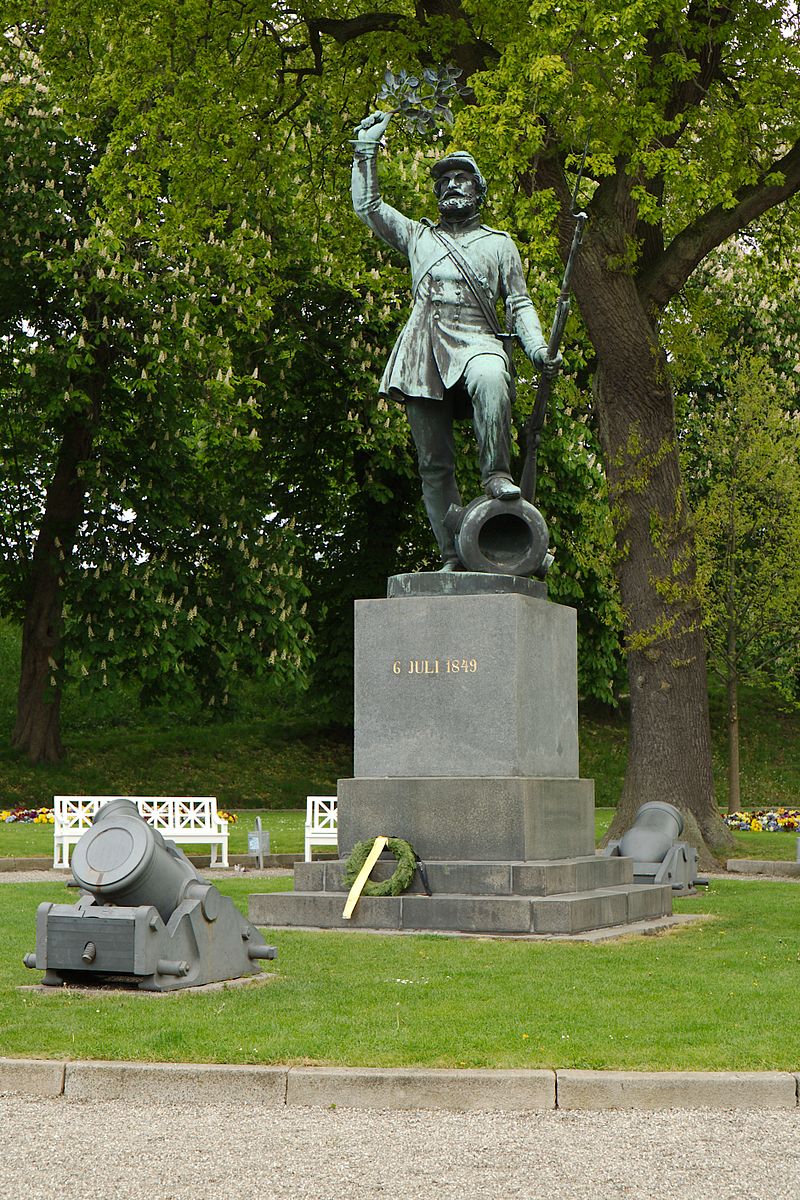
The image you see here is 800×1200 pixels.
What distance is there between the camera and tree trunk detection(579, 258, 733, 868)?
17.6 metres

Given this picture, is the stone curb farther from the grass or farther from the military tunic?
the grass

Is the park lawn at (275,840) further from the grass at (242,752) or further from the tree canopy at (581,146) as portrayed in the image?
the grass at (242,752)

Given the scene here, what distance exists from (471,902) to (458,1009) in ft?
8.99

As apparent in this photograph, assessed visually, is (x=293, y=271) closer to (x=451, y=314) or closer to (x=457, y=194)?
(x=457, y=194)

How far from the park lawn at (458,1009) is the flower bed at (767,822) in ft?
41.9

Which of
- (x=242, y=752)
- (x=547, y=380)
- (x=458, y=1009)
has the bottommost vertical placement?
(x=458, y=1009)

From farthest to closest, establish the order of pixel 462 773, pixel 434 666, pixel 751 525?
pixel 751 525 → pixel 434 666 → pixel 462 773

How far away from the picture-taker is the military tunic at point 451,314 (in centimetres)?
1193

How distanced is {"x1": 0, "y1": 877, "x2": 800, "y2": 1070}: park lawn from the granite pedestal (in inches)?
20.4

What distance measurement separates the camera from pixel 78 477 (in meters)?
27.6

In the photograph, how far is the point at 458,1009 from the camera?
759 cm

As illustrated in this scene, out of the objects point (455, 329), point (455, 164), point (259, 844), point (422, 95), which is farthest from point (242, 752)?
point (455, 164)

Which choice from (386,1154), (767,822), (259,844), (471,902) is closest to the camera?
(386,1154)

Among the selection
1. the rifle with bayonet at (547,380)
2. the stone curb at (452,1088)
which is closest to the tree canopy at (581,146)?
the rifle with bayonet at (547,380)
